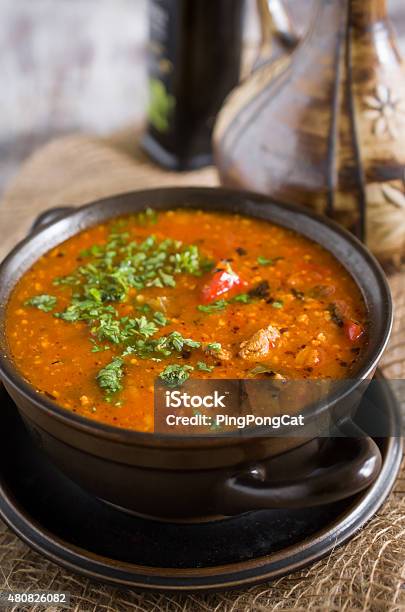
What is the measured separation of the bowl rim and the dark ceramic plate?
1.21ft

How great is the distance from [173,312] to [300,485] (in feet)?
2.32

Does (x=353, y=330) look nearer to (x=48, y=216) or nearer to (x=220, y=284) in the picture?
(x=220, y=284)

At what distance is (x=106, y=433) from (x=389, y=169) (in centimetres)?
170

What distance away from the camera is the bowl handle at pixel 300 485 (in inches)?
75.7

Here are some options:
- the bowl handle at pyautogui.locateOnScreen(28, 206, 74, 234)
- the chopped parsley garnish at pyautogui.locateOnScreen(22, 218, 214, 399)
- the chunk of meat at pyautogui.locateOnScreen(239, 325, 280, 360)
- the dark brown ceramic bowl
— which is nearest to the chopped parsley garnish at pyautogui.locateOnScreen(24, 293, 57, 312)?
the chopped parsley garnish at pyautogui.locateOnScreen(22, 218, 214, 399)

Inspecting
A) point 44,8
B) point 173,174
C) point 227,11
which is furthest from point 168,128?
point 44,8

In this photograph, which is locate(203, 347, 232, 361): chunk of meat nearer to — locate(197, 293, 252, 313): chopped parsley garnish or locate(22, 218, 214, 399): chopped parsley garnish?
locate(22, 218, 214, 399): chopped parsley garnish

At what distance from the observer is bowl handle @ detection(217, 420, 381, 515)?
1.92m

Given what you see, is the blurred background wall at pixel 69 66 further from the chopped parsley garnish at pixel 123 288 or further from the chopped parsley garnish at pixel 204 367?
the chopped parsley garnish at pixel 204 367

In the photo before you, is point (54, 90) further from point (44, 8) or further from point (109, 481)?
point (109, 481)

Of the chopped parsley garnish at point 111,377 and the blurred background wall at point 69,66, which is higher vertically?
the chopped parsley garnish at point 111,377

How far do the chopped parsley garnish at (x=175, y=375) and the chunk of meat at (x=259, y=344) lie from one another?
155mm

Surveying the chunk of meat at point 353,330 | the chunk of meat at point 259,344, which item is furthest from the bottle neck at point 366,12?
the chunk of meat at point 259,344

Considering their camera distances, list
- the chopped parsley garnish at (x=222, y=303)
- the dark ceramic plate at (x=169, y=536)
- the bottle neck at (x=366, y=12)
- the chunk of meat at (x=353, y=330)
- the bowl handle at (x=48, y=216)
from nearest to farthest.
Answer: the dark ceramic plate at (x=169, y=536), the chunk of meat at (x=353, y=330), the chopped parsley garnish at (x=222, y=303), the bowl handle at (x=48, y=216), the bottle neck at (x=366, y=12)
